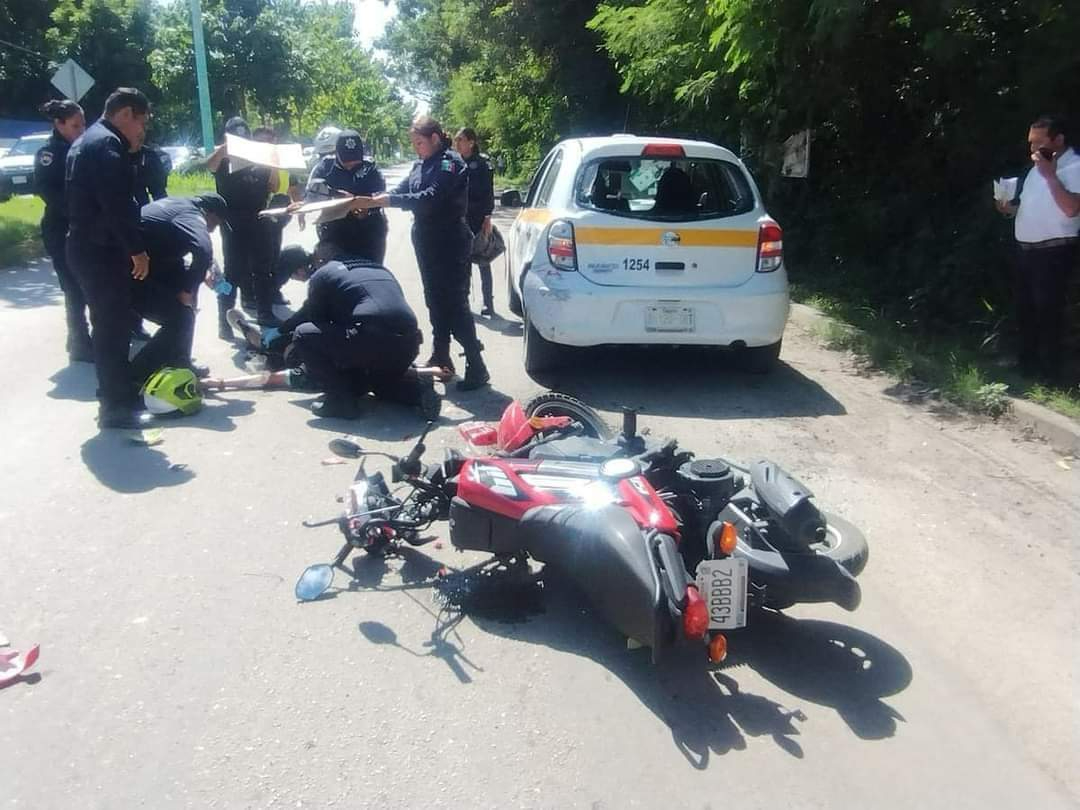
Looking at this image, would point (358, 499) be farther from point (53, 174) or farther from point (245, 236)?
point (245, 236)

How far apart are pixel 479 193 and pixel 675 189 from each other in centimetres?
288

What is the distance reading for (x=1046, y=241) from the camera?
705cm

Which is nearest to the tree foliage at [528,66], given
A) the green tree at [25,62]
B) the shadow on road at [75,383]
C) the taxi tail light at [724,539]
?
the shadow on road at [75,383]

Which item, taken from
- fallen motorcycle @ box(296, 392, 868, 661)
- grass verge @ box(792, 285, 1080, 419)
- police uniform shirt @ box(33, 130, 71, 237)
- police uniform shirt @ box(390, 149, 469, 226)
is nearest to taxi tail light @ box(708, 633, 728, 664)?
fallen motorcycle @ box(296, 392, 868, 661)

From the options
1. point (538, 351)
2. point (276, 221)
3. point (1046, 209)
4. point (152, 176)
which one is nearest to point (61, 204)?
point (152, 176)

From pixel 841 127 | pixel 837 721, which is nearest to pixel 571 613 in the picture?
pixel 837 721

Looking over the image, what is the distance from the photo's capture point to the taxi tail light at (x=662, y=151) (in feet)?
24.6

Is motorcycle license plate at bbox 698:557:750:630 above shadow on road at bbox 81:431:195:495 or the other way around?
above

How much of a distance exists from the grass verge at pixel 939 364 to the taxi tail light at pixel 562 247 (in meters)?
2.84

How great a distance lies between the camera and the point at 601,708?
11.7 feet

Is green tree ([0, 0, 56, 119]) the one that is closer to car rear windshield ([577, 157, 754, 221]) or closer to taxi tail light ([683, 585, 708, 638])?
car rear windshield ([577, 157, 754, 221])

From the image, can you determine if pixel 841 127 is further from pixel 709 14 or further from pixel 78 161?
pixel 78 161

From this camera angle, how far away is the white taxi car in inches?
286

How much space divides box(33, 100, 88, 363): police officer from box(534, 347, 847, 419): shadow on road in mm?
3721
